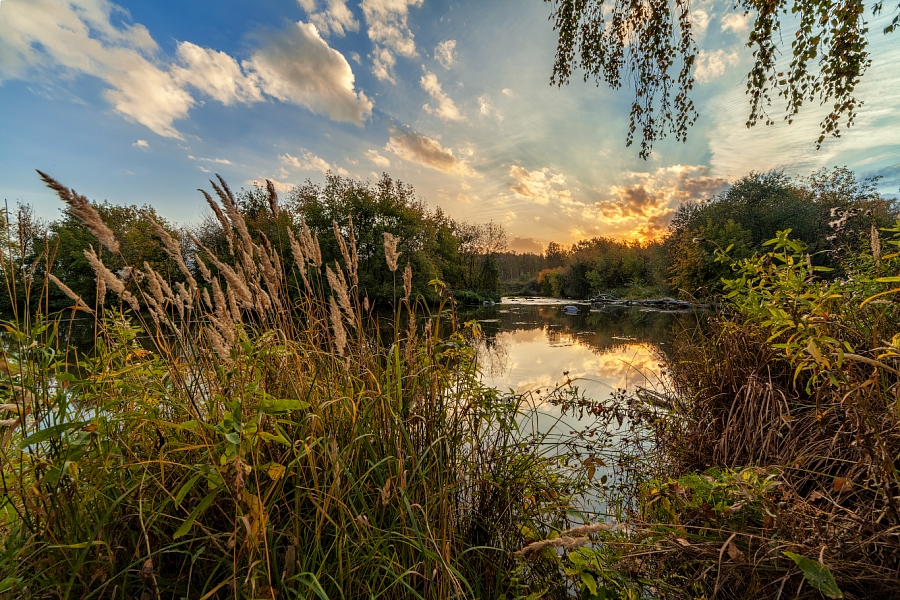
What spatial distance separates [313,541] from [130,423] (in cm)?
87

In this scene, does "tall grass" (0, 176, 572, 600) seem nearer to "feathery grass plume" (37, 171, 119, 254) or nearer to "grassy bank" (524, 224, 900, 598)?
"feathery grass plume" (37, 171, 119, 254)

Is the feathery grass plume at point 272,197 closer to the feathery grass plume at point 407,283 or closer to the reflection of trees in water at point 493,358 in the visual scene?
the feathery grass plume at point 407,283

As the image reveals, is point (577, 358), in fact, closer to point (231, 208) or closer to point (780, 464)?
point (780, 464)

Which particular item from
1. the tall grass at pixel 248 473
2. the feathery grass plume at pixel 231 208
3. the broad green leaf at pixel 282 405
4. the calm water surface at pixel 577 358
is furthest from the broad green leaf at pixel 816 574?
the feathery grass plume at pixel 231 208

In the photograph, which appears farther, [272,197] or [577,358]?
[577,358]

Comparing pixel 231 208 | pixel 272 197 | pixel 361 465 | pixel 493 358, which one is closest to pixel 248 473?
pixel 361 465

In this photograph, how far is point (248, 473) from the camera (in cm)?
85

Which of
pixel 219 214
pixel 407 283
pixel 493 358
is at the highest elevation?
pixel 219 214

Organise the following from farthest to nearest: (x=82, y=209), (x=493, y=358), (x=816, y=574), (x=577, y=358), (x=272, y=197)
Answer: (x=577, y=358)
(x=493, y=358)
(x=272, y=197)
(x=82, y=209)
(x=816, y=574)

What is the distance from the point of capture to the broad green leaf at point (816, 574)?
0.98m

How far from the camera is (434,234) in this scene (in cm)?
3228

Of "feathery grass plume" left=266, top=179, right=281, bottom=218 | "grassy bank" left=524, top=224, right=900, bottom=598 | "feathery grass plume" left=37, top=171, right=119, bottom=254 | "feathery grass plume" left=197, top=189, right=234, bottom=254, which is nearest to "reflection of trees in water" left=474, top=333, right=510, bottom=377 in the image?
"grassy bank" left=524, top=224, right=900, bottom=598

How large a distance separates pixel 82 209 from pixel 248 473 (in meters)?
1.08

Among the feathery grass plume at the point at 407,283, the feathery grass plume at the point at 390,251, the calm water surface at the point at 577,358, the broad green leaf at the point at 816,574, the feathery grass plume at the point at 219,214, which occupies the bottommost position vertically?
the calm water surface at the point at 577,358
